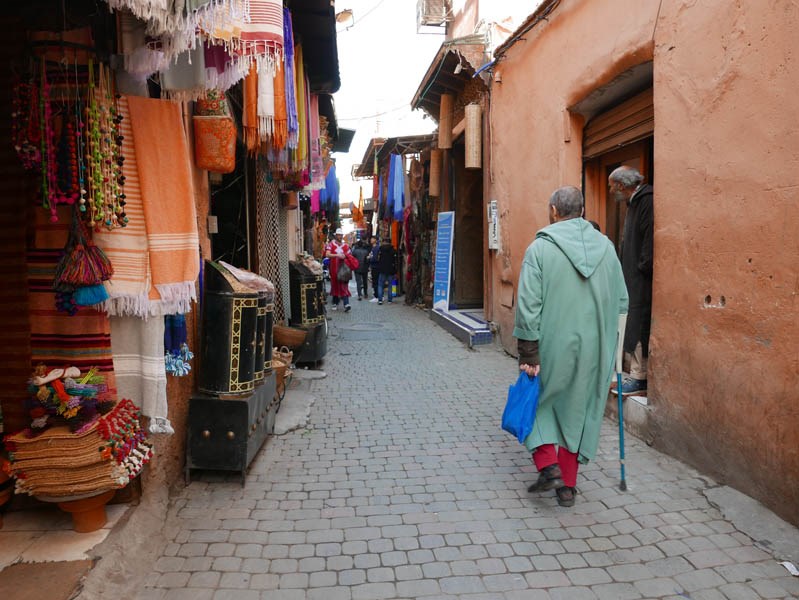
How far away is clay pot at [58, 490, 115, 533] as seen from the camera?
2797mm

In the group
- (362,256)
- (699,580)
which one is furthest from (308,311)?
(362,256)

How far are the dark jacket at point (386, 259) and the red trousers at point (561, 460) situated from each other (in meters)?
11.6

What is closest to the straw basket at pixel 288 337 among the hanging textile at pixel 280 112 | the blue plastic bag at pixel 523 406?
the hanging textile at pixel 280 112

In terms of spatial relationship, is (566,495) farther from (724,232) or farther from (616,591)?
(724,232)

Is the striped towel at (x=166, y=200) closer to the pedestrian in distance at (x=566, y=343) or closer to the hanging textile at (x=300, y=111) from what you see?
the pedestrian in distance at (x=566, y=343)

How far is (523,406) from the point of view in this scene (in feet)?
11.4

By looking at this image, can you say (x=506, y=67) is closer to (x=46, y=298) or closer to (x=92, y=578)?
(x=46, y=298)

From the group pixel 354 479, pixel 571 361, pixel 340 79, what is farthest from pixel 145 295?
pixel 340 79

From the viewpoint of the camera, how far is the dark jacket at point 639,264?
469 cm

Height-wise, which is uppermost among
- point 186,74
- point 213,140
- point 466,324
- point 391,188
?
point 391,188

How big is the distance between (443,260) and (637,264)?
6837 mm

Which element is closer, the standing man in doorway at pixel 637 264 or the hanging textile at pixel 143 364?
the hanging textile at pixel 143 364

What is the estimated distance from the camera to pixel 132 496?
10.5ft

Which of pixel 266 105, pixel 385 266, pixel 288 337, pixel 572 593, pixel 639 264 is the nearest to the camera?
pixel 572 593
